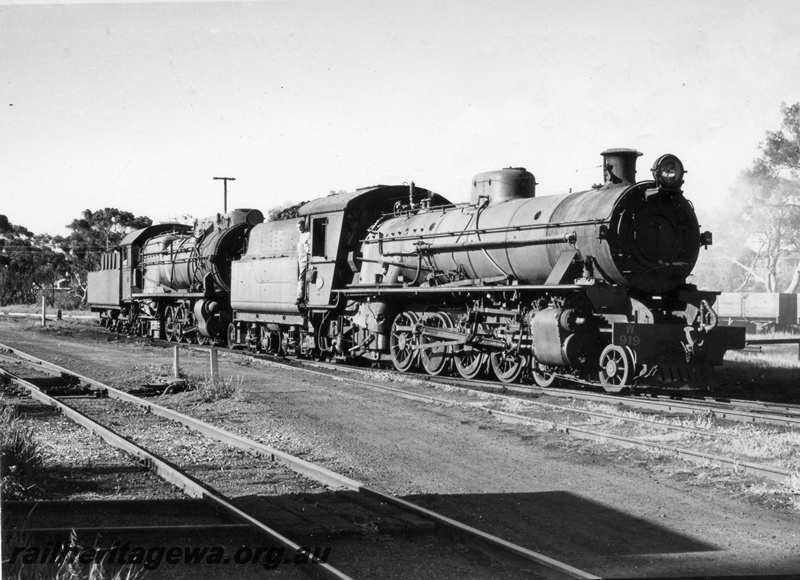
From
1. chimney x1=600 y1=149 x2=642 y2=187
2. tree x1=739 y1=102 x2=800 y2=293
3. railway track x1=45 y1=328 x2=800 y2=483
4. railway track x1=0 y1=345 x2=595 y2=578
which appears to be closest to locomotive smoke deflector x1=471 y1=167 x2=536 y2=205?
chimney x1=600 y1=149 x2=642 y2=187

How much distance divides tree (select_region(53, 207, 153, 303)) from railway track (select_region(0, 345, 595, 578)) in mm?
61192

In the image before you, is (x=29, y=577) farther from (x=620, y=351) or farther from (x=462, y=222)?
(x=462, y=222)

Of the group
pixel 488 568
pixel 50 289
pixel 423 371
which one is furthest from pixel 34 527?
pixel 50 289

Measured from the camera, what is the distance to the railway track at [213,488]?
5234mm

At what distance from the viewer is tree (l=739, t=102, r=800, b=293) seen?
43188 mm

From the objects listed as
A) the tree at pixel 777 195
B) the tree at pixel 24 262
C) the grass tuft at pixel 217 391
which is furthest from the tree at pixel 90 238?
the grass tuft at pixel 217 391

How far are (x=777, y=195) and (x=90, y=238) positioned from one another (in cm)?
5789

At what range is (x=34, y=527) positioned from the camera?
19.2ft

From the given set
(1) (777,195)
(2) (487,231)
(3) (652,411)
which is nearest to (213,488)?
(3) (652,411)

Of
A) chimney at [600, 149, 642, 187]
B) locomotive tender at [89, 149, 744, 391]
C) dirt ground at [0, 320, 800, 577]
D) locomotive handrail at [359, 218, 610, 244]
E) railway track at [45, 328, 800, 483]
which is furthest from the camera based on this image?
chimney at [600, 149, 642, 187]

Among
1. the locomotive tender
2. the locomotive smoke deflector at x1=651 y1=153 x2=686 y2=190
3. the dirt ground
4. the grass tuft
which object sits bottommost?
the dirt ground

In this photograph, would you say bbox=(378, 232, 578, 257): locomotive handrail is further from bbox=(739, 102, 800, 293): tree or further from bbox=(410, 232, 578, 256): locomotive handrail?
bbox=(739, 102, 800, 293): tree

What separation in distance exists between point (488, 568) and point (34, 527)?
3360 millimetres

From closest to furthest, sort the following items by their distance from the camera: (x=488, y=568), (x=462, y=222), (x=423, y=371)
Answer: (x=488, y=568) < (x=462, y=222) < (x=423, y=371)
